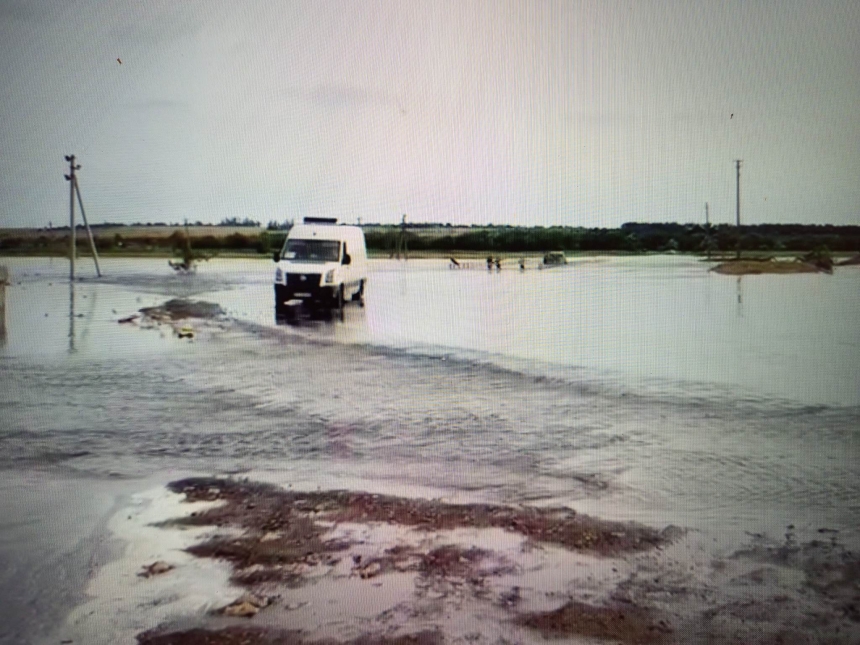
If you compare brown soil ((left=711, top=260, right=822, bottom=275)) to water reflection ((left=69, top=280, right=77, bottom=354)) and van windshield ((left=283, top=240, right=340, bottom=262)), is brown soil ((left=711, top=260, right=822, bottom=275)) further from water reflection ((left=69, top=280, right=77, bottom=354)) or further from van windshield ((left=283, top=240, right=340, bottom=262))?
water reflection ((left=69, top=280, right=77, bottom=354))


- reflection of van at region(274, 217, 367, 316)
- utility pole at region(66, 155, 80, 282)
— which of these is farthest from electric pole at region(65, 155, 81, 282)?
reflection of van at region(274, 217, 367, 316)

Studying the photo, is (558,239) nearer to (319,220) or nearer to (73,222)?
(319,220)

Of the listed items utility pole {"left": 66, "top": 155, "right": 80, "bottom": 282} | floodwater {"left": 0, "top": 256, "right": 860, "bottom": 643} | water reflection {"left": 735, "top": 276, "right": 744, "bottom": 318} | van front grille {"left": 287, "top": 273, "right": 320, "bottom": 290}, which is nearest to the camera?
floodwater {"left": 0, "top": 256, "right": 860, "bottom": 643}

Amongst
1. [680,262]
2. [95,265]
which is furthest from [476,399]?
[95,265]

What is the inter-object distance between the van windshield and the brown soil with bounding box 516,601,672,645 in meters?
1.34

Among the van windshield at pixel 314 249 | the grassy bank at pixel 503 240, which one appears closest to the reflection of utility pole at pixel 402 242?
the grassy bank at pixel 503 240

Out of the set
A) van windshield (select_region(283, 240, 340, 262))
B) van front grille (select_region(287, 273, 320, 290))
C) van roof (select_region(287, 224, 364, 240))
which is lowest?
van front grille (select_region(287, 273, 320, 290))

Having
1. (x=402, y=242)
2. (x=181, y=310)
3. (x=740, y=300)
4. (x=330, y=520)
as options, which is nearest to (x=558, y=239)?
(x=402, y=242)

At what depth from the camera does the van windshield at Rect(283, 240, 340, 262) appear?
2.49m

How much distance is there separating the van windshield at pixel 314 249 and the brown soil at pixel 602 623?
1341 mm

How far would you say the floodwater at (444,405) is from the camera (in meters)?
1.97

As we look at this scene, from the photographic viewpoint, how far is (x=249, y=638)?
153 centimetres

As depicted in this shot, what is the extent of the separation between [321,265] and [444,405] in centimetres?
69

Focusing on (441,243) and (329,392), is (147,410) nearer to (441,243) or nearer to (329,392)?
(329,392)
